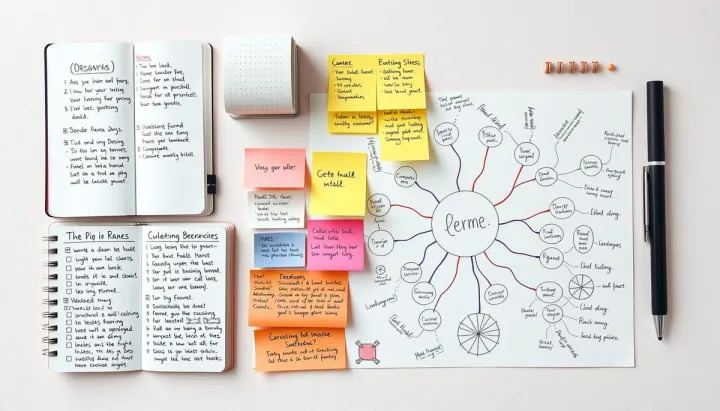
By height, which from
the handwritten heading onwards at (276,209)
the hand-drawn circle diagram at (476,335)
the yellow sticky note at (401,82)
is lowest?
the hand-drawn circle diagram at (476,335)

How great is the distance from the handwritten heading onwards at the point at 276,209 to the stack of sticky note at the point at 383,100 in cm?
14

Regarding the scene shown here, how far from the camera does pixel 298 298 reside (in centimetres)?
104

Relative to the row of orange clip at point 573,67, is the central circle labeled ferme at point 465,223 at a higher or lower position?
lower

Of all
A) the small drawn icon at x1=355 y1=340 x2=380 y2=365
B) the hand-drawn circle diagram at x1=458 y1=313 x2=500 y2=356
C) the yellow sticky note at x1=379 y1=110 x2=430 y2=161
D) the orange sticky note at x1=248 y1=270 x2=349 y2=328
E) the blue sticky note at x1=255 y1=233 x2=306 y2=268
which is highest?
the yellow sticky note at x1=379 y1=110 x2=430 y2=161

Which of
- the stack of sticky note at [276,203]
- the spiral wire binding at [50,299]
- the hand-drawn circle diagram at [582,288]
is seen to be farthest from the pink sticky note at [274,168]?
the hand-drawn circle diagram at [582,288]

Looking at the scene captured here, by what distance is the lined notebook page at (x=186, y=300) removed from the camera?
40.9 inches

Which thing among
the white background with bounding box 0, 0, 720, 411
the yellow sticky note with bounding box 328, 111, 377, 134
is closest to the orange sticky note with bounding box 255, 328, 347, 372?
the white background with bounding box 0, 0, 720, 411

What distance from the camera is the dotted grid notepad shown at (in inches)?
38.7

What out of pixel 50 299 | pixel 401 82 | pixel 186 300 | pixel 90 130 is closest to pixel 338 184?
pixel 401 82

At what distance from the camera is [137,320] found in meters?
1.05

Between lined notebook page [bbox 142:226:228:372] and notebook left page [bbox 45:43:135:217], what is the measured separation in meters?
0.10

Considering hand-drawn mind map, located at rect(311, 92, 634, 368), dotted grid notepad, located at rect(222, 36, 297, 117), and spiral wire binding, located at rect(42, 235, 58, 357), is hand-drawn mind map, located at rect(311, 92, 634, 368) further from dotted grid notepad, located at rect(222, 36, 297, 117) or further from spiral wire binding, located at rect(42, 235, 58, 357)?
spiral wire binding, located at rect(42, 235, 58, 357)

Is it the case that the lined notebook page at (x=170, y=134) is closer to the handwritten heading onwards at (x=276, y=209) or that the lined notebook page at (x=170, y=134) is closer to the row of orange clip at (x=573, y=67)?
the handwritten heading onwards at (x=276, y=209)

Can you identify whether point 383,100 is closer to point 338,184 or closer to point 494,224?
point 338,184
